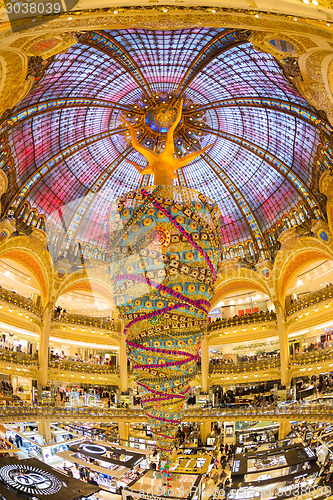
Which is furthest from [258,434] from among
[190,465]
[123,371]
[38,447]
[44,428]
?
[38,447]

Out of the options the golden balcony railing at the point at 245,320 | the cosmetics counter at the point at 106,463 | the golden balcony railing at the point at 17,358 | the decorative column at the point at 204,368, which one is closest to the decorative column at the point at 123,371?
the decorative column at the point at 204,368

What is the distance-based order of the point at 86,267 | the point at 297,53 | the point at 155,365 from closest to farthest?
the point at 155,365 < the point at 297,53 < the point at 86,267

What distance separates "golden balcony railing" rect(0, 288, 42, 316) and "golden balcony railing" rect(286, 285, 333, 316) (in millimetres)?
18539

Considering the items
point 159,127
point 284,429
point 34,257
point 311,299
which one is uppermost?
point 159,127

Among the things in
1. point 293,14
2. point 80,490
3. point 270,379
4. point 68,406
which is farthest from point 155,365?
point 270,379

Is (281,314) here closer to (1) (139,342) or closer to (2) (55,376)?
(2) (55,376)

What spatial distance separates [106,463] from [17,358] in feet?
36.9

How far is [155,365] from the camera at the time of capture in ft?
26.7

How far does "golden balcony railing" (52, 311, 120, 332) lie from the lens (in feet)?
104

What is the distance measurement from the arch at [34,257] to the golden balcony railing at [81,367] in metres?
4.52

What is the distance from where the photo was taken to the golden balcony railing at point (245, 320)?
31.9 metres

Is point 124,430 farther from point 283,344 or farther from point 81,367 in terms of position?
point 283,344

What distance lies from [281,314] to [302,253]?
5.02m

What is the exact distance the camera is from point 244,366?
105 ft
